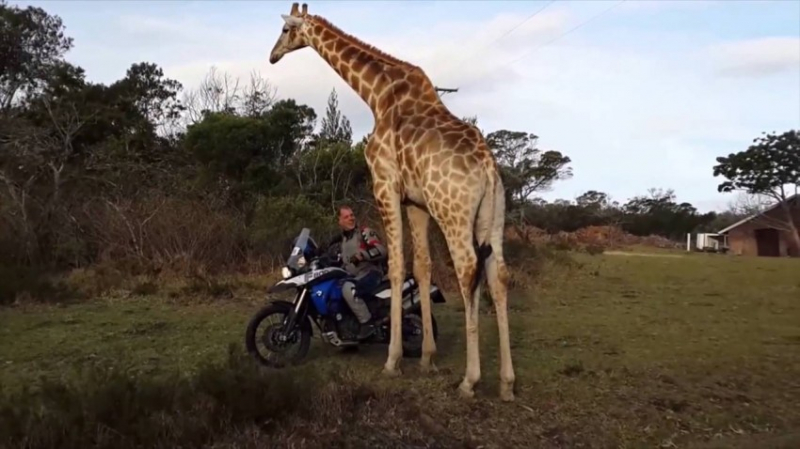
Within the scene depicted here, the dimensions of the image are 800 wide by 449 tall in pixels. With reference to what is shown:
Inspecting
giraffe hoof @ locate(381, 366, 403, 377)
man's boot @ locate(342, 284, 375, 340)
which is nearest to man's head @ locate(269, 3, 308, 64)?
man's boot @ locate(342, 284, 375, 340)

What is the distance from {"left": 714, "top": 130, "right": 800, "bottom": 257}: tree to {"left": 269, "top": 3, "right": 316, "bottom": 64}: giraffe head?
4632 centimetres

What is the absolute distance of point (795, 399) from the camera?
6.21 meters

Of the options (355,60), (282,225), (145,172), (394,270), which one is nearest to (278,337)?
(394,270)

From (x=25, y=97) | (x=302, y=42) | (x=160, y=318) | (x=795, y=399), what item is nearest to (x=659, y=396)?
(x=795, y=399)

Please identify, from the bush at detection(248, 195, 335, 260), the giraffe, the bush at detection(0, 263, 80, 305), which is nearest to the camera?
the giraffe

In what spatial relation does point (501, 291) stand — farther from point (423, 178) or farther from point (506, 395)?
point (423, 178)

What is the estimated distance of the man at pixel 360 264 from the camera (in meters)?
6.84

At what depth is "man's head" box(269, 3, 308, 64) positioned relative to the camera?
7805 millimetres

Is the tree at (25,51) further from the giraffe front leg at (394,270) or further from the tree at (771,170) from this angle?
the tree at (771,170)

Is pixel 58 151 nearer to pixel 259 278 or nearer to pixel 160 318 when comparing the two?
pixel 259 278

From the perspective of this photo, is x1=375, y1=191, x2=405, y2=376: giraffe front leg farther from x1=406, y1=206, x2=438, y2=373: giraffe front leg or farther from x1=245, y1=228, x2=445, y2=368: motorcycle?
x1=245, y1=228, x2=445, y2=368: motorcycle

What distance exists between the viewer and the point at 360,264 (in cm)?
725

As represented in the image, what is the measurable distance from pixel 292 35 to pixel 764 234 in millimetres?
48425

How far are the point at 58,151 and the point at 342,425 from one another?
15.9 metres
